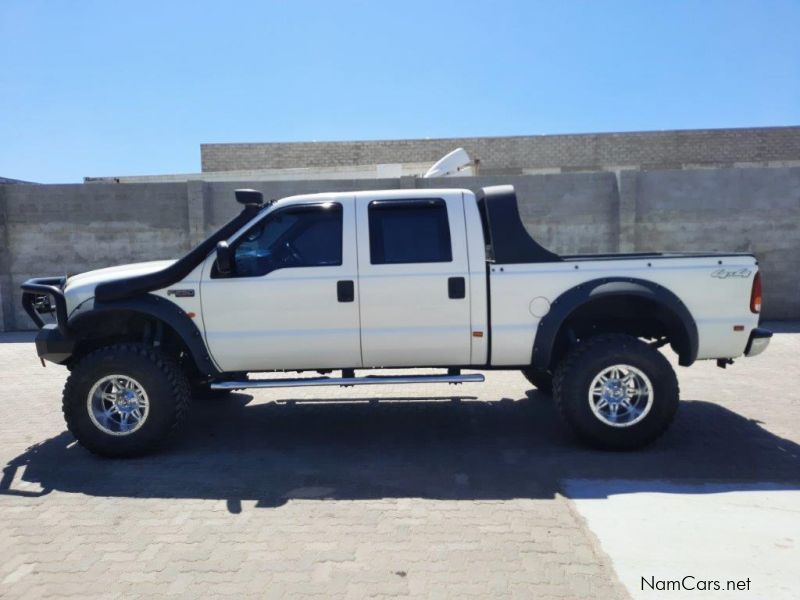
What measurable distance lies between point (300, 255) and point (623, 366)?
2.79 metres

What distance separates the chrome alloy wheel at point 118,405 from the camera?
4.71 meters

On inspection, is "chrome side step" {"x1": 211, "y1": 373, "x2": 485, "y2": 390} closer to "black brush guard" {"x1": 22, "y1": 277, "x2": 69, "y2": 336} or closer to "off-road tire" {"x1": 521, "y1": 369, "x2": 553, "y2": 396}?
"black brush guard" {"x1": 22, "y1": 277, "x2": 69, "y2": 336}

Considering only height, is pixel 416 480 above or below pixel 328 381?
below

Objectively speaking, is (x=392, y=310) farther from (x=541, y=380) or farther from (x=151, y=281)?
(x=541, y=380)

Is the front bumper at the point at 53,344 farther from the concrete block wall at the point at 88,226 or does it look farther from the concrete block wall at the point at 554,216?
the concrete block wall at the point at 88,226

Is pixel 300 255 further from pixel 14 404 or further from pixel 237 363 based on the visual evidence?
pixel 14 404

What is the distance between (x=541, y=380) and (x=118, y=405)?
13.8 ft

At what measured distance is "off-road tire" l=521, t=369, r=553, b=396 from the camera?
6332 millimetres

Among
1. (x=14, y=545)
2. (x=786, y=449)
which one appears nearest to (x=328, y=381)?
(x=14, y=545)

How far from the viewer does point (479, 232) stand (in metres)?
4.80

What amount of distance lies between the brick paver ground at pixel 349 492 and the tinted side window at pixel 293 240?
1.60m

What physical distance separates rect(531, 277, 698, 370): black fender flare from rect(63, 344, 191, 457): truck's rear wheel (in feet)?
10.00

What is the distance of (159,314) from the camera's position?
471cm

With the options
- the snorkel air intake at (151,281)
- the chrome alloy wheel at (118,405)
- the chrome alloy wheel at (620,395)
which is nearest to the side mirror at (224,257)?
the snorkel air intake at (151,281)
